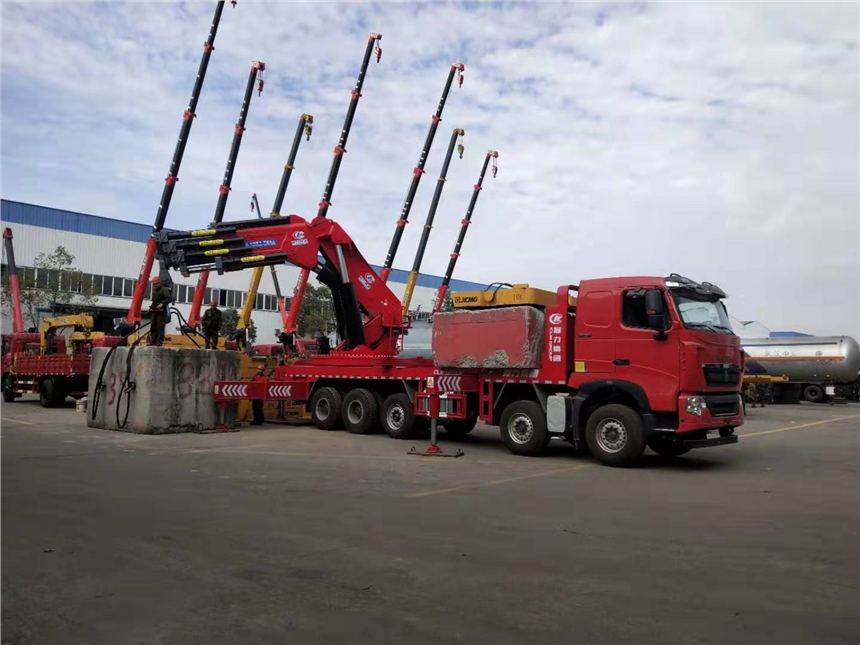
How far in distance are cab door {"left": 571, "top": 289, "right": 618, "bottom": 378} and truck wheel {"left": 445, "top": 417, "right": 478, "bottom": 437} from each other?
13.2 ft

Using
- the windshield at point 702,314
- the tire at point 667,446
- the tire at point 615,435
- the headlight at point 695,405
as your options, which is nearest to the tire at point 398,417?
the tire at point 615,435

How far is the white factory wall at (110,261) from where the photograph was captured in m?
45.8

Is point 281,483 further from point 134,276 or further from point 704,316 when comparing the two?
point 134,276

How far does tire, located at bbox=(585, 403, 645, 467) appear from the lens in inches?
440

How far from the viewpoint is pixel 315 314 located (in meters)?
53.6

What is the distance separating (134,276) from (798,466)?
4857 cm

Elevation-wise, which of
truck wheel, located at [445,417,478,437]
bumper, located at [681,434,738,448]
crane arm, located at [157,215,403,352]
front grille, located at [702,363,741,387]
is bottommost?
truck wheel, located at [445,417,478,437]

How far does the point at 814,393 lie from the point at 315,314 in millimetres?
33167

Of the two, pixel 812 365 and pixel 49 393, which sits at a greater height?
pixel 812 365

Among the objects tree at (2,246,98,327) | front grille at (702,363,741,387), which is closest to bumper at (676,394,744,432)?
front grille at (702,363,741,387)

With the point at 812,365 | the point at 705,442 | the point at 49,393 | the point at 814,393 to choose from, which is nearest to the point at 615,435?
the point at 705,442

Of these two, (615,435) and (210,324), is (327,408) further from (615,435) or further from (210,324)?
(615,435)

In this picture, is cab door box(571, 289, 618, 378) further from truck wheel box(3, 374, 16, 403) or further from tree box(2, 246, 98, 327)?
tree box(2, 246, 98, 327)

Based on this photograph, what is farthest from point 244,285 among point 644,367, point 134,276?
point 644,367
